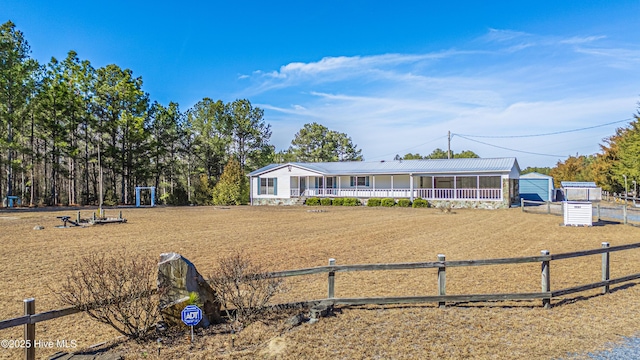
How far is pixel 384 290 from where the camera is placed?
7410mm

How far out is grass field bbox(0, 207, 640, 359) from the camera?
482cm

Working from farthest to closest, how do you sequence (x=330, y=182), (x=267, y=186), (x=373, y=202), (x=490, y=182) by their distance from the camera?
(x=267, y=186), (x=330, y=182), (x=490, y=182), (x=373, y=202)

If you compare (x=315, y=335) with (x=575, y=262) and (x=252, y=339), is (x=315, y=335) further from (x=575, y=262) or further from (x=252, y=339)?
(x=575, y=262)

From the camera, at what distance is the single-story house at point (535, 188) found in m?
38.2

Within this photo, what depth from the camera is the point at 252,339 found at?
16.4ft

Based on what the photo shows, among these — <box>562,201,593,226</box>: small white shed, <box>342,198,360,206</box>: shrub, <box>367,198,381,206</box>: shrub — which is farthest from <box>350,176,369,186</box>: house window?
<box>562,201,593,226</box>: small white shed

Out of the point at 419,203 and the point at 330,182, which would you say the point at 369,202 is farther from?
the point at 330,182

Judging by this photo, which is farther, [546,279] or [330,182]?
[330,182]

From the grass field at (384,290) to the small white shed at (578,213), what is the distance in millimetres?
1170

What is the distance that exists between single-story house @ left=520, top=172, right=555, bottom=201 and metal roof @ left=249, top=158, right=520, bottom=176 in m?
5.68

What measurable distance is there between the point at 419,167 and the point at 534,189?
13606 millimetres

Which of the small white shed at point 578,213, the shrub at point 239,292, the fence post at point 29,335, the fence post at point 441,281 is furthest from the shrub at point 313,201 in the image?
the fence post at point 29,335

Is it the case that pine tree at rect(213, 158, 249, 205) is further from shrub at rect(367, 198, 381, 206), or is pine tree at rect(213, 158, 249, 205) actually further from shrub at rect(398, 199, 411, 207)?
shrub at rect(398, 199, 411, 207)

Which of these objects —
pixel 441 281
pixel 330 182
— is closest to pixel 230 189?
pixel 330 182
